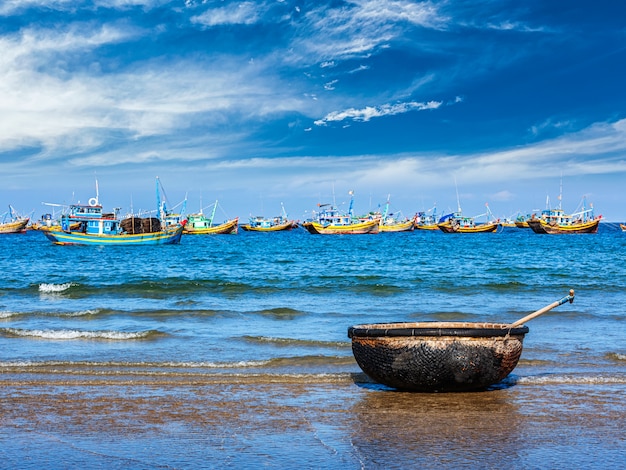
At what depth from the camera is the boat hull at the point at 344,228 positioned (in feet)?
324

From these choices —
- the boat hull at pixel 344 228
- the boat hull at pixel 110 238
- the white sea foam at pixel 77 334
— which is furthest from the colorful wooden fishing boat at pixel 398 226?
the white sea foam at pixel 77 334

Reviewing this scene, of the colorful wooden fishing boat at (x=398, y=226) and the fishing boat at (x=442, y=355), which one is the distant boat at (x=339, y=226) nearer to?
the colorful wooden fishing boat at (x=398, y=226)

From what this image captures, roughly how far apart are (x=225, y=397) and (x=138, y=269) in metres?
25.2

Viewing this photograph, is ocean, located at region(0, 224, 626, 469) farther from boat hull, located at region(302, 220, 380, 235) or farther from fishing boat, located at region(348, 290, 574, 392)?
boat hull, located at region(302, 220, 380, 235)

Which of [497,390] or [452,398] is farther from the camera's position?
[497,390]

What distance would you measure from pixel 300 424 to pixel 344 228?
94.3 m

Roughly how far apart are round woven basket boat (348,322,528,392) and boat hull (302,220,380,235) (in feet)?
300

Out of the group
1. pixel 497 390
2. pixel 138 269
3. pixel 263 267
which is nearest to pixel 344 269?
pixel 263 267

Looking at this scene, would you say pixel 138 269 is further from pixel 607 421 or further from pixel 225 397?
pixel 607 421

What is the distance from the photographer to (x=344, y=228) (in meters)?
100

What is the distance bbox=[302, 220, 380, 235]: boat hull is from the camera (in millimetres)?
98812

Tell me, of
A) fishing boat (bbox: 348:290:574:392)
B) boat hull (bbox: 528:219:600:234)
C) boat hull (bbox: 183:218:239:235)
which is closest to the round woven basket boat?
fishing boat (bbox: 348:290:574:392)

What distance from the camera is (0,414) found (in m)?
6.25

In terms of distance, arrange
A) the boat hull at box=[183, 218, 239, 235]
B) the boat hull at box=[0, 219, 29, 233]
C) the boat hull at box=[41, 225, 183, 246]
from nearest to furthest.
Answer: the boat hull at box=[41, 225, 183, 246], the boat hull at box=[183, 218, 239, 235], the boat hull at box=[0, 219, 29, 233]
